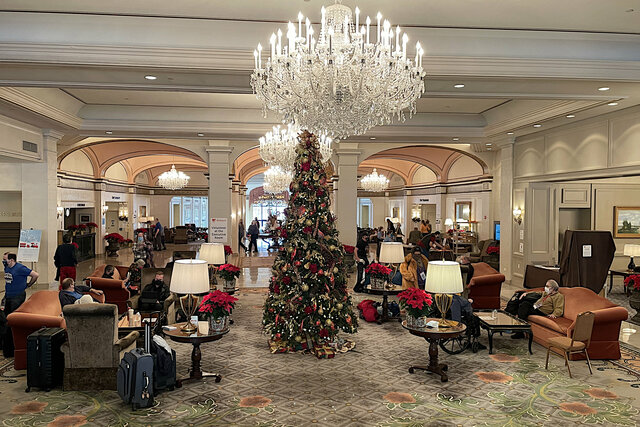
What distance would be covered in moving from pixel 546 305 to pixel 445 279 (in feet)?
9.30

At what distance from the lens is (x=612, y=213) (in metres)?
12.5

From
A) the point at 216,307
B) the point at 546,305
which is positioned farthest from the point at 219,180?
the point at 546,305

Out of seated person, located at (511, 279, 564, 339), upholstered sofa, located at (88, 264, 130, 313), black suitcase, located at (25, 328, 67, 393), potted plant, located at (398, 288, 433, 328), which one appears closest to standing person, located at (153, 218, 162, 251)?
upholstered sofa, located at (88, 264, 130, 313)

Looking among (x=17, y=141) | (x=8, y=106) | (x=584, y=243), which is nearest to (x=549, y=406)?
(x=584, y=243)

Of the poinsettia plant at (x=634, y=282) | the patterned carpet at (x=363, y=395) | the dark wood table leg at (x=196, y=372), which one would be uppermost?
the poinsettia plant at (x=634, y=282)

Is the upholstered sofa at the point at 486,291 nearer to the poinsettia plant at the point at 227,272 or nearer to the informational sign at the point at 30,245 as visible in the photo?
the poinsettia plant at the point at 227,272

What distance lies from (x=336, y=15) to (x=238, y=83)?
2797 mm

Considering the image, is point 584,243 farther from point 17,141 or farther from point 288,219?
Result: point 17,141

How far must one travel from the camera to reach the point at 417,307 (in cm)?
591

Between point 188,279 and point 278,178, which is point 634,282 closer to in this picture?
point 188,279

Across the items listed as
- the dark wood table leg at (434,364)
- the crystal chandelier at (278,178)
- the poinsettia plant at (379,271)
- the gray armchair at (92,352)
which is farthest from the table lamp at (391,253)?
the crystal chandelier at (278,178)

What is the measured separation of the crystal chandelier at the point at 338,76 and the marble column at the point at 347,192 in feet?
29.4

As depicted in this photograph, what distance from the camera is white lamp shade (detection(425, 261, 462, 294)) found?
224 inches

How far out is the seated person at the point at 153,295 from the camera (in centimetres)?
829
